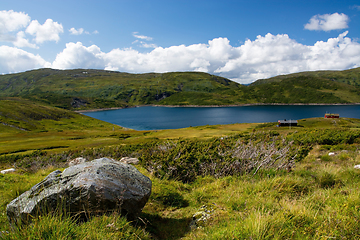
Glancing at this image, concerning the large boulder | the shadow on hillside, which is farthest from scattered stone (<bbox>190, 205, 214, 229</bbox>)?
the large boulder

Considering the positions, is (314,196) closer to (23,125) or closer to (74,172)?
(74,172)

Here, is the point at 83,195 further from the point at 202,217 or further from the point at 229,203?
the point at 229,203

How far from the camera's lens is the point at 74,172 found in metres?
5.69

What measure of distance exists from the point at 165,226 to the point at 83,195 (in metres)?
2.68

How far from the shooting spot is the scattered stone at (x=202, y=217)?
5.63 m

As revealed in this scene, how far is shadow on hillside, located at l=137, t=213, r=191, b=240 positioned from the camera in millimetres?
5430

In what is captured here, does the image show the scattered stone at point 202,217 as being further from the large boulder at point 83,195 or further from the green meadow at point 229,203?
the large boulder at point 83,195

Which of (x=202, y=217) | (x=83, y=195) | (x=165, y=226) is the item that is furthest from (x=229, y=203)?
(x=83, y=195)

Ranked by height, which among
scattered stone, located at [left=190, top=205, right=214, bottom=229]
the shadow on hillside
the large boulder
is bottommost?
the shadow on hillside

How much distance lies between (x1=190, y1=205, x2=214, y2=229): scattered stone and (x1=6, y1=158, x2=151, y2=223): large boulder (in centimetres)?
171

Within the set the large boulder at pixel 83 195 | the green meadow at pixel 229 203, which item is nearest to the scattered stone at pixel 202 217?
the green meadow at pixel 229 203

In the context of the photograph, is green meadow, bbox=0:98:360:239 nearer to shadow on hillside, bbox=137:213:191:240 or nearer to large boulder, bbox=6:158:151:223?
shadow on hillside, bbox=137:213:191:240

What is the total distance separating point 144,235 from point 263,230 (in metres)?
2.84

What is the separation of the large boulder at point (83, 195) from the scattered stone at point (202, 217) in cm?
171
